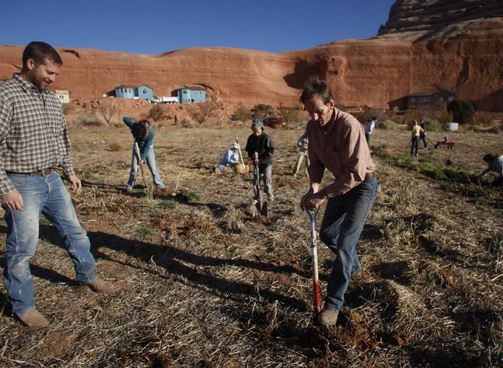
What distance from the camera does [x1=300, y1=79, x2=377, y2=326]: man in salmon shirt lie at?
2.81m

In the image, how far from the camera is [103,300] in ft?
11.9

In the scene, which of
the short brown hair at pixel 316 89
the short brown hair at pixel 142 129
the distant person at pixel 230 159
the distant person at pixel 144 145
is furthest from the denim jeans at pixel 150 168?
the short brown hair at pixel 316 89

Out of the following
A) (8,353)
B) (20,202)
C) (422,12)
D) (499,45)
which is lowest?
(8,353)

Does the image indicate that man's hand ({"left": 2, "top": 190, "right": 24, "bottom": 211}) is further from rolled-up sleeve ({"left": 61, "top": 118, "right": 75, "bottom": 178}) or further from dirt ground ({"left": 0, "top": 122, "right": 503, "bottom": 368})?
dirt ground ({"left": 0, "top": 122, "right": 503, "bottom": 368})

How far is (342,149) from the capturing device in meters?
2.91

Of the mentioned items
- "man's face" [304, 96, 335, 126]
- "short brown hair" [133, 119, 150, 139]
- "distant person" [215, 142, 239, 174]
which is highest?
"man's face" [304, 96, 335, 126]

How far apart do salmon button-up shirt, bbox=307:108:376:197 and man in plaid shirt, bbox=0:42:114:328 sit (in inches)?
89.8

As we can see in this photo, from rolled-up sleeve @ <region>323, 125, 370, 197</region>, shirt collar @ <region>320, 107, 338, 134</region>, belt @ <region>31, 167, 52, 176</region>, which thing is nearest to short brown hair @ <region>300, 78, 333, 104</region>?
shirt collar @ <region>320, 107, 338, 134</region>

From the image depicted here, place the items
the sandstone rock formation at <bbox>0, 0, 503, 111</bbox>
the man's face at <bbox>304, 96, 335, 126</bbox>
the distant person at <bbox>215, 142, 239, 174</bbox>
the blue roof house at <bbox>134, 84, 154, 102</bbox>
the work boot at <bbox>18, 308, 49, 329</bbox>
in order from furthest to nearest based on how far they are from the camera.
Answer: the sandstone rock formation at <bbox>0, 0, 503, 111</bbox> < the blue roof house at <bbox>134, 84, 154, 102</bbox> < the distant person at <bbox>215, 142, 239, 174</bbox> < the work boot at <bbox>18, 308, 49, 329</bbox> < the man's face at <bbox>304, 96, 335, 126</bbox>

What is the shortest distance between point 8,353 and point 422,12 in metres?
93.9

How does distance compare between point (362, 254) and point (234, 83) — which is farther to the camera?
point (234, 83)

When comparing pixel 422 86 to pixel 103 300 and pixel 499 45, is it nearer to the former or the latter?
pixel 499 45

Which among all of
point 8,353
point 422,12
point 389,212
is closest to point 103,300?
point 8,353

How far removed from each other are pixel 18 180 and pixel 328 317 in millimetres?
2855
